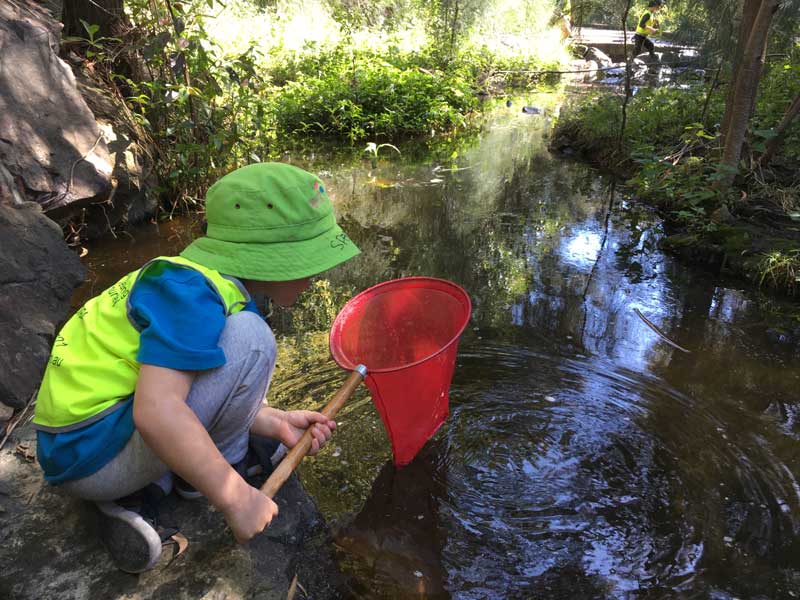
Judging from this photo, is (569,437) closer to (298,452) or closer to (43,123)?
(298,452)

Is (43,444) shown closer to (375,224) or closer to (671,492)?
(671,492)

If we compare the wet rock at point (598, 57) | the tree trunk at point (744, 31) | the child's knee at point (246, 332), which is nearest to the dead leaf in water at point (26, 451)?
the child's knee at point (246, 332)

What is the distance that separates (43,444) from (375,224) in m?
3.45

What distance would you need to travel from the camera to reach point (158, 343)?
3.60 ft

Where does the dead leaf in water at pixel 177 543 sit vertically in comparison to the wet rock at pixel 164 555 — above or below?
above

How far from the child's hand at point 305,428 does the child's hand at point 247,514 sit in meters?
0.26

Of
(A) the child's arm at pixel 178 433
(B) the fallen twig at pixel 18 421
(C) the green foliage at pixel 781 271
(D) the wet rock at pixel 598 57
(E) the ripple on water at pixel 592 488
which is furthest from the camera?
(D) the wet rock at pixel 598 57

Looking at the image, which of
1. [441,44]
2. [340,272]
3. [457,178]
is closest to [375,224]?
[340,272]

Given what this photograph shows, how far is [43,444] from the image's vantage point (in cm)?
122

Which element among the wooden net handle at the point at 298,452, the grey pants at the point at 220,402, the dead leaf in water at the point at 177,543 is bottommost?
the dead leaf in water at the point at 177,543

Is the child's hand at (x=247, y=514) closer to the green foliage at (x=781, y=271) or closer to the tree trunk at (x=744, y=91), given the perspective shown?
the green foliage at (x=781, y=271)

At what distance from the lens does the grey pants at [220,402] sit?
3.97 feet

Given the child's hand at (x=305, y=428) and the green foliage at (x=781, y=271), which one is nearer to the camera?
the child's hand at (x=305, y=428)

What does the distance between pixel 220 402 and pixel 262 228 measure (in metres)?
0.39
